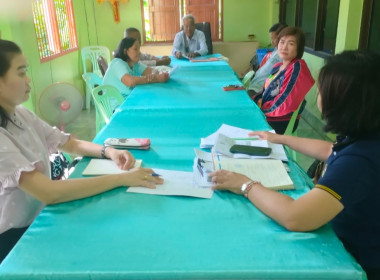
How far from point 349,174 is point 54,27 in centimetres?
466

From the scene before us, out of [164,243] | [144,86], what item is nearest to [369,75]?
[164,243]

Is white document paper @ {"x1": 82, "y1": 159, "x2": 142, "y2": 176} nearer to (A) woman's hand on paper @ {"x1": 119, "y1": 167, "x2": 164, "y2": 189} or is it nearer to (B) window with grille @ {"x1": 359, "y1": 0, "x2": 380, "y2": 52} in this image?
(A) woman's hand on paper @ {"x1": 119, "y1": 167, "x2": 164, "y2": 189}

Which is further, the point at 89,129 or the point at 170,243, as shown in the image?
the point at 89,129

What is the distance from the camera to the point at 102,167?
1331 mm

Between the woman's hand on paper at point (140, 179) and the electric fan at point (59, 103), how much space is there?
2.21 metres

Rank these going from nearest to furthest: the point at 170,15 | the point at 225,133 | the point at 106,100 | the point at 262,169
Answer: the point at 262,169 < the point at 225,133 < the point at 106,100 < the point at 170,15

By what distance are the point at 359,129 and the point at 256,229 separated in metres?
0.39

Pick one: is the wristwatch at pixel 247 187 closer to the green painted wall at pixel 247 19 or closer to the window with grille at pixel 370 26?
the window with grille at pixel 370 26

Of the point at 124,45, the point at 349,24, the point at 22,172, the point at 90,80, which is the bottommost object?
the point at 90,80

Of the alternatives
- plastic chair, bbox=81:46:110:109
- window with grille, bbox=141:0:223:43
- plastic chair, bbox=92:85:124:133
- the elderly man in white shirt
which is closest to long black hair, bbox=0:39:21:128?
plastic chair, bbox=92:85:124:133

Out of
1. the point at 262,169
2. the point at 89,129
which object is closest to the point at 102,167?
the point at 262,169

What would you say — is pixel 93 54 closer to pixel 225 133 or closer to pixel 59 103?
pixel 59 103

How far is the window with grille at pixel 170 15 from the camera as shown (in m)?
6.21

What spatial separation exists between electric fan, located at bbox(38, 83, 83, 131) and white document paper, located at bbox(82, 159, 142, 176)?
1937mm
